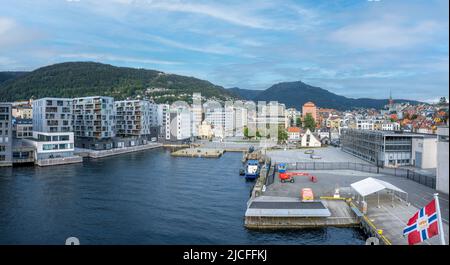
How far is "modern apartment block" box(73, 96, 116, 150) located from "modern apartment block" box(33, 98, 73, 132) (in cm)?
280

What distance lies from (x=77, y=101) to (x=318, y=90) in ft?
201

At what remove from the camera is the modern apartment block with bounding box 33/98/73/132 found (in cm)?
1658

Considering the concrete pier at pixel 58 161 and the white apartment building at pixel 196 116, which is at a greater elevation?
the white apartment building at pixel 196 116

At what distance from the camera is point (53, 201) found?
843cm

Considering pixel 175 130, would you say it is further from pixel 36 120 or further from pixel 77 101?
pixel 36 120

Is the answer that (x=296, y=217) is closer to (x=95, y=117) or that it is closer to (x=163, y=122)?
(x=95, y=117)

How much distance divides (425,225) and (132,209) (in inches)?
263

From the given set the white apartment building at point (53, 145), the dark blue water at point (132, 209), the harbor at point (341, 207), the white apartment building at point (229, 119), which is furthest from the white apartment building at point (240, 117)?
the harbor at point (341, 207)

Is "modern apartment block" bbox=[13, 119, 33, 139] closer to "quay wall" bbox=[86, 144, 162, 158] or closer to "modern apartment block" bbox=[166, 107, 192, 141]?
"quay wall" bbox=[86, 144, 162, 158]

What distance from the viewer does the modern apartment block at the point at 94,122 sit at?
20094 millimetres

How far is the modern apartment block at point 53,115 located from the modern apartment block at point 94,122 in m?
2.80

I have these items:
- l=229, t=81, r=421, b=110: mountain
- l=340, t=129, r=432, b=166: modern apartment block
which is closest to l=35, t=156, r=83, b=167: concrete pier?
l=340, t=129, r=432, b=166: modern apartment block

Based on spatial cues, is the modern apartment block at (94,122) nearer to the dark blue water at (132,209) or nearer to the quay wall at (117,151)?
the quay wall at (117,151)

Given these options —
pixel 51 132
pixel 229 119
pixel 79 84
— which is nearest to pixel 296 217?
pixel 51 132
